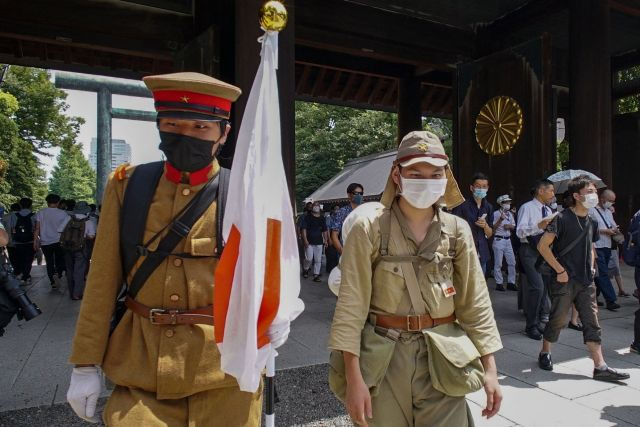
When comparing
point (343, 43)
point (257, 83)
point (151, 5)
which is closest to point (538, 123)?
point (343, 43)

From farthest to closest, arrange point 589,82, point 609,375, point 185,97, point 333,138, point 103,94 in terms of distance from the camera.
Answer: point 333,138, point 103,94, point 589,82, point 609,375, point 185,97

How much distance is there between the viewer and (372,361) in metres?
1.96

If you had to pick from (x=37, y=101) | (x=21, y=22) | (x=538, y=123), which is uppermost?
(x=37, y=101)

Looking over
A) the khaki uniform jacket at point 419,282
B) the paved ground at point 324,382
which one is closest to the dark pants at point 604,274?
the paved ground at point 324,382

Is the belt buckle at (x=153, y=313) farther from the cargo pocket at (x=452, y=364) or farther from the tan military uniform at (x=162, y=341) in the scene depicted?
the cargo pocket at (x=452, y=364)

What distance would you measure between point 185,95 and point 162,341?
918 millimetres

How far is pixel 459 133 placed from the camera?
823 cm

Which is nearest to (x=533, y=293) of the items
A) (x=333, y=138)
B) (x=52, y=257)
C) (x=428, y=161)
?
(x=428, y=161)

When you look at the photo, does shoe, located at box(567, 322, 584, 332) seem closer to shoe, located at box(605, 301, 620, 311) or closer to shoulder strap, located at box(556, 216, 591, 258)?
shoe, located at box(605, 301, 620, 311)

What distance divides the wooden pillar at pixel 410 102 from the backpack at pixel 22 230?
25.6ft

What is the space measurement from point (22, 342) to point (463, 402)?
496 centimetres

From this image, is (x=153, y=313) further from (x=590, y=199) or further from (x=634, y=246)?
(x=634, y=246)

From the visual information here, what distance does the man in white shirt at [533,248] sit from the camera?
18.4 feet

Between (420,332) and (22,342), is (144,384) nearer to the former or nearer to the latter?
(420,332)
